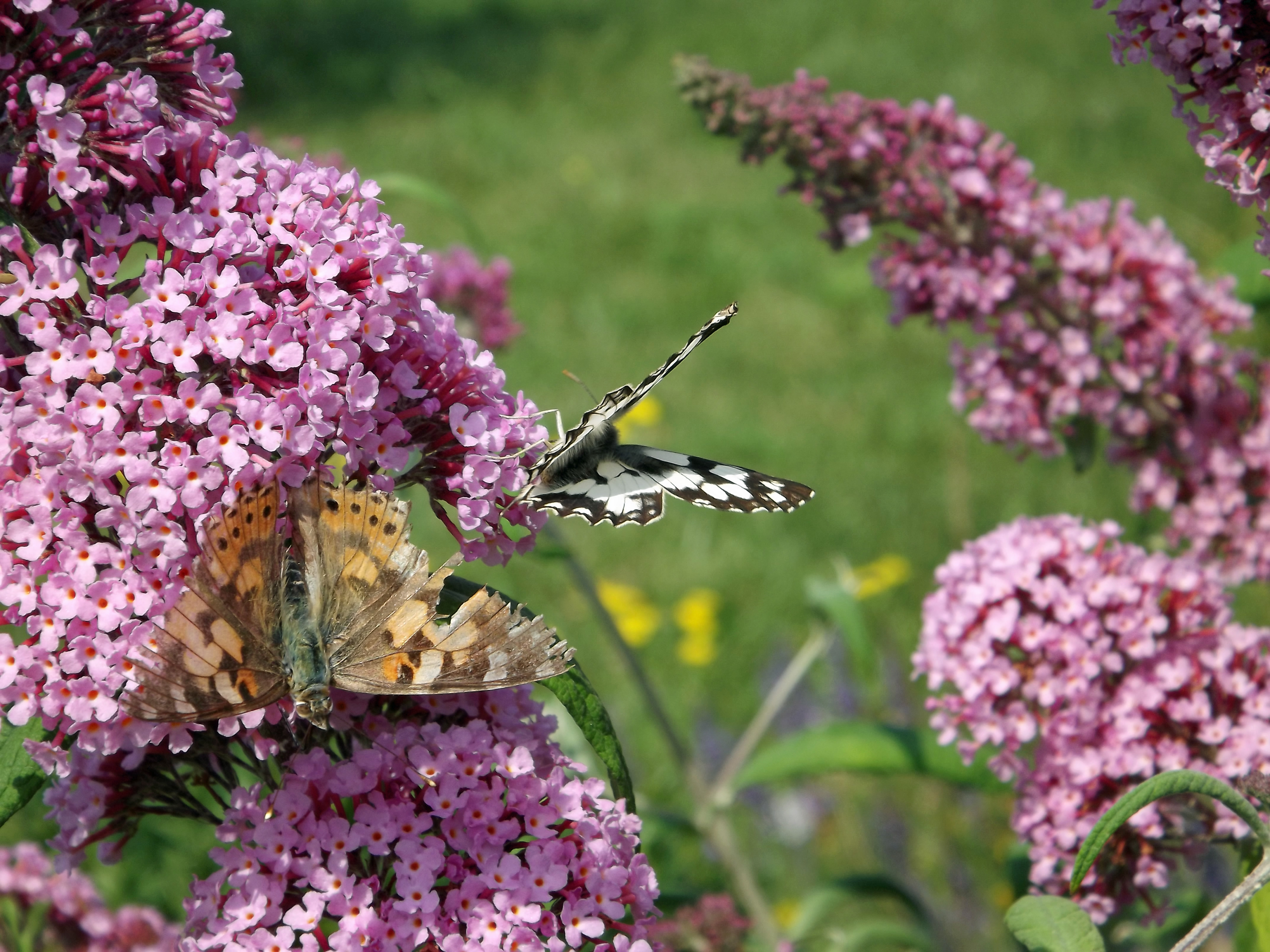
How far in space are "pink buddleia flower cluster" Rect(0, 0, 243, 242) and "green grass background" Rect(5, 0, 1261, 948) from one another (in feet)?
3.95

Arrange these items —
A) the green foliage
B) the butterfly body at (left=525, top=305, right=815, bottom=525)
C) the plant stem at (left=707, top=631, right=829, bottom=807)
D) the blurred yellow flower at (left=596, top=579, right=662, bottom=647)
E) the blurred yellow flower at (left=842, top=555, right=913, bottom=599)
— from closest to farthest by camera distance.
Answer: the green foliage < the butterfly body at (left=525, top=305, right=815, bottom=525) < the plant stem at (left=707, top=631, right=829, bottom=807) < the blurred yellow flower at (left=842, top=555, right=913, bottom=599) < the blurred yellow flower at (left=596, top=579, right=662, bottom=647)

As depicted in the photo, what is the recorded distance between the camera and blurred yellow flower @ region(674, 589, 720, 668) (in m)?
4.75

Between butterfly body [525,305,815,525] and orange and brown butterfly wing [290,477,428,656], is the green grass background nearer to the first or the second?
butterfly body [525,305,815,525]

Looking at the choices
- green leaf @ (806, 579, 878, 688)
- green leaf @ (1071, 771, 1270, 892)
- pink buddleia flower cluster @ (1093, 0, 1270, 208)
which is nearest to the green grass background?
green leaf @ (806, 579, 878, 688)

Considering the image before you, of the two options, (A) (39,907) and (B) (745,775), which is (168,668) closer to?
(A) (39,907)

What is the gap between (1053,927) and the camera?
1.66 meters

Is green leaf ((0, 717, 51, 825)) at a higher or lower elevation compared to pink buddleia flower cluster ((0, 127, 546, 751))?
lower

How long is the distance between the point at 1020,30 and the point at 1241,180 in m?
9.66

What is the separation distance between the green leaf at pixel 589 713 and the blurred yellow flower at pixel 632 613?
9.66 ft

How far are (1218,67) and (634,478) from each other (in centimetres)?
119

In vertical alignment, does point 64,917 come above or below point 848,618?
below

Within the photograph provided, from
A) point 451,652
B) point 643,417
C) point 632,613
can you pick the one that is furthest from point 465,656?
point 643,417

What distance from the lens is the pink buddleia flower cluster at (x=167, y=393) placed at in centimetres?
149

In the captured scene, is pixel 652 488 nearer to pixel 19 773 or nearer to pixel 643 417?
pixel 19 773
